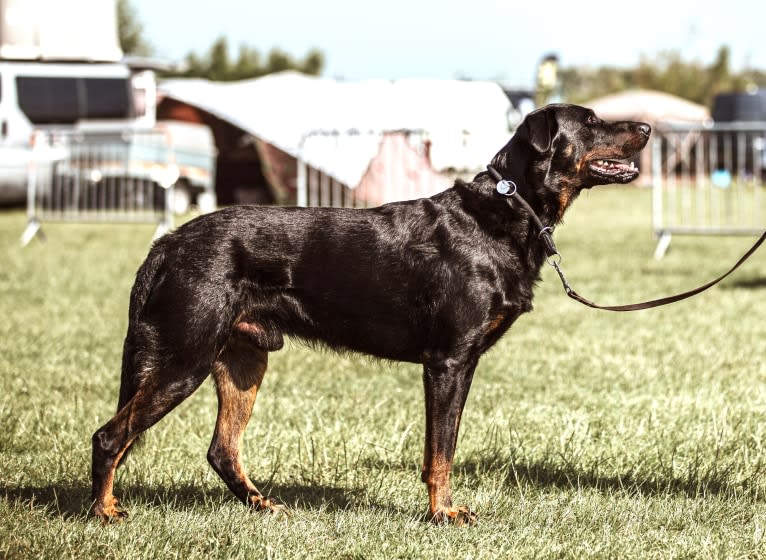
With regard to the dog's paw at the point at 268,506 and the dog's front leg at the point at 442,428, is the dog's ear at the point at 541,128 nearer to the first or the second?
the dog's front leg at the point at 442,428

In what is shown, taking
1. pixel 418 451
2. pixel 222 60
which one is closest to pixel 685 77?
pixel 222 60

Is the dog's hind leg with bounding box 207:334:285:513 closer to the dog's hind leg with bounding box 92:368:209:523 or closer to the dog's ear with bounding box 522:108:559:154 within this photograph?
the dog's hind leg with bounding box 92:368:209:523

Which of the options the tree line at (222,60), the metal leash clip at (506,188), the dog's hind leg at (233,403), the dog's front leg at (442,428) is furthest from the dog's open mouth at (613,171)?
the tree line at (222,60)

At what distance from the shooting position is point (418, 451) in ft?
17.0

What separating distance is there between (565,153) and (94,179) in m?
14.7

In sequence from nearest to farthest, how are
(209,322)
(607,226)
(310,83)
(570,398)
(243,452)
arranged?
Result: (209,322), (243,452), (570,398), (310,83), (607,226)

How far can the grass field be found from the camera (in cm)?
374

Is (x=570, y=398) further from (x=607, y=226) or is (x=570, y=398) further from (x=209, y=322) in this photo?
(x=607, y=226)

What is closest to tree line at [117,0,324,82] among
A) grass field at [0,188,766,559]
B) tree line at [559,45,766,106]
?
tree line at [559,45,766,106]

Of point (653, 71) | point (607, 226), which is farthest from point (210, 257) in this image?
point (653, 71)

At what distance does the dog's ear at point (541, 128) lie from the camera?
4191 mm

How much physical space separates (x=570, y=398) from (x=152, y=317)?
3125 millimetres

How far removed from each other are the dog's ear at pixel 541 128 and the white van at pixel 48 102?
1721 centimetres

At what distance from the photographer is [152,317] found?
13.1 ft
